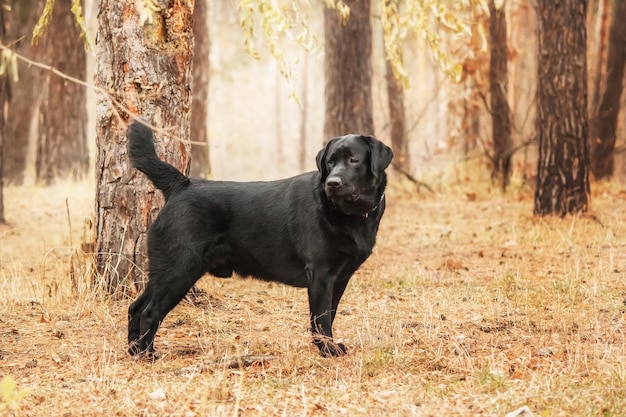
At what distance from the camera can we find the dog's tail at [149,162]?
189 inches

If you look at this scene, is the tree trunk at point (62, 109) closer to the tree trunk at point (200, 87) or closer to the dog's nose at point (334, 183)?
the tree trunk at point (200, 87)

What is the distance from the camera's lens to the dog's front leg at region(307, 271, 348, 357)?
4.66 meters

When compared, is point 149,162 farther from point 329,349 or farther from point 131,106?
point 329,349

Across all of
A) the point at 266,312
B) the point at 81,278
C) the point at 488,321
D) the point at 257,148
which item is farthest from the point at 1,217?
the point at 257,148

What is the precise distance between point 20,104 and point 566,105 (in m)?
11.4

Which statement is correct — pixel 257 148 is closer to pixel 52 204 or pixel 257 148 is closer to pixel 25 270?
pixel 52 204

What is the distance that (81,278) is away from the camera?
Answer: 5848mm

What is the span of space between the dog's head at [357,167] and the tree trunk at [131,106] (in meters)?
1.45

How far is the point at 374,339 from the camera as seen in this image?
4.85 meters

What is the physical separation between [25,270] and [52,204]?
5350mm

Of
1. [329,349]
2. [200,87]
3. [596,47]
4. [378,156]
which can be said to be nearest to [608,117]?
[596,47]

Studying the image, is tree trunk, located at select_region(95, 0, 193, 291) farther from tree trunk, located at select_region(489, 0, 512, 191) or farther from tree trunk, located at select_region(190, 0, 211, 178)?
tree trunk, located at select_region(489, 0, 512, 191)

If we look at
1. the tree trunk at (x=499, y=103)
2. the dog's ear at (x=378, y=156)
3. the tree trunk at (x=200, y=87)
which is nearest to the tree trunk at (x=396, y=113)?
the tree trunk at (x=499, y=103)

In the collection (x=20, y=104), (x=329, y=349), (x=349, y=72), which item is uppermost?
(x=349, y=72)
